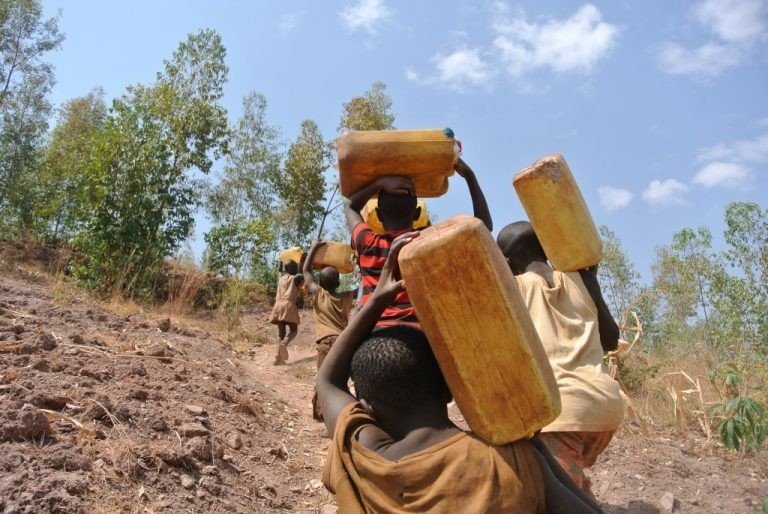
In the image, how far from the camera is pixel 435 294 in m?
1.32

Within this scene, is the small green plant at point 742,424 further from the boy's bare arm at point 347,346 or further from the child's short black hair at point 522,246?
the boy's bare arm at point 347,346

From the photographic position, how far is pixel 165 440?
360 centimetres

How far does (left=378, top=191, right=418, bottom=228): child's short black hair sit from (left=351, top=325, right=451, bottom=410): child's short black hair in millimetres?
861

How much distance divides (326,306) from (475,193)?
373cm

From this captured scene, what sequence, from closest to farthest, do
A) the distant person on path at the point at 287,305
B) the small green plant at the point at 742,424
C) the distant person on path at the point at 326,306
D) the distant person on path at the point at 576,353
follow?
the distant person on path at the point at 576,353 < the small green plant at the point at 742,424 < the distant person on path at the point at 326,306 < the distant person on path at the point at 287,305

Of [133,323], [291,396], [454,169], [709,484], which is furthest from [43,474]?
[709,484]

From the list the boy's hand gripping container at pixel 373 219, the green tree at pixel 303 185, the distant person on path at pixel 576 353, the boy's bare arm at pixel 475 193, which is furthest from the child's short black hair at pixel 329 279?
the green tree at pixel 303 185

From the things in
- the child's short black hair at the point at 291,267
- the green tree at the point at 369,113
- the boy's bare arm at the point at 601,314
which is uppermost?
the green tree at the point at 369,113

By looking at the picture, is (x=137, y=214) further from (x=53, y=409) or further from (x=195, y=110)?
(x=53, y=409)

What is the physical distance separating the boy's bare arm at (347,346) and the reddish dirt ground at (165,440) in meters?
1.76

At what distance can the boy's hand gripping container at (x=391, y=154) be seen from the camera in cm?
249

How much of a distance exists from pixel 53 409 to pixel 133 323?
9.15 ft

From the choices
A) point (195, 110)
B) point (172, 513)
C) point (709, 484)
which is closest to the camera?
point (172, 513)

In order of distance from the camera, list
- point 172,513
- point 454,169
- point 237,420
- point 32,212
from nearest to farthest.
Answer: point 454,169, point 172,513, point 237,420, point 32,212
